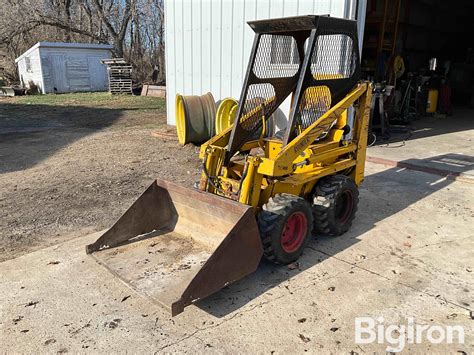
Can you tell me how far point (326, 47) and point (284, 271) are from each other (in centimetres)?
221

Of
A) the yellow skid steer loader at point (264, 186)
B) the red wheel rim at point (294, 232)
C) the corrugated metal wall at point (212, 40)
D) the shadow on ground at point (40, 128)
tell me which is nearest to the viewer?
the yellow skid steer loader at point (264, 186)

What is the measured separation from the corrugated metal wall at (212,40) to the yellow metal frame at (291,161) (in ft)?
12.1

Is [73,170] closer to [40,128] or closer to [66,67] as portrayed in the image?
[40,128]

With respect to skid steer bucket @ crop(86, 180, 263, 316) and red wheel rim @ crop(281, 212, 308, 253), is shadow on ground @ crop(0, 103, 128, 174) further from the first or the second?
red wheel rim @ crop(281, 212, 308, 253)

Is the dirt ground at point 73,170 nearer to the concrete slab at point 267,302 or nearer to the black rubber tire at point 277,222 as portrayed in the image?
the concrete slab at point 267,302

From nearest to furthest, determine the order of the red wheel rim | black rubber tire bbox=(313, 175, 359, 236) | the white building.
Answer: the red wheel rim, black rubber tire bbox=(313, 175, 359, 236), the white building

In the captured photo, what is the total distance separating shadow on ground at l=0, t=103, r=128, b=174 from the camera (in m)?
7.94

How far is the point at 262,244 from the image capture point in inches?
138

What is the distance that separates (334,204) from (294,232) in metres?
0.59

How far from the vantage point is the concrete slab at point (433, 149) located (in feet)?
23.5

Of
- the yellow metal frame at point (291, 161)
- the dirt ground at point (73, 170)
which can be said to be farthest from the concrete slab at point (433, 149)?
Result: the dirt ground at point (73, 170)

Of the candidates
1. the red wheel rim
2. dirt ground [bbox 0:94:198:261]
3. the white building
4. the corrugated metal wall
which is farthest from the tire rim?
the white building

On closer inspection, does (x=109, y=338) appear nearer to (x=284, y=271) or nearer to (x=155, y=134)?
(x=284, y=271)

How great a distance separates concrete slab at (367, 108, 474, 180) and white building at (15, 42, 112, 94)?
56.5 feet
